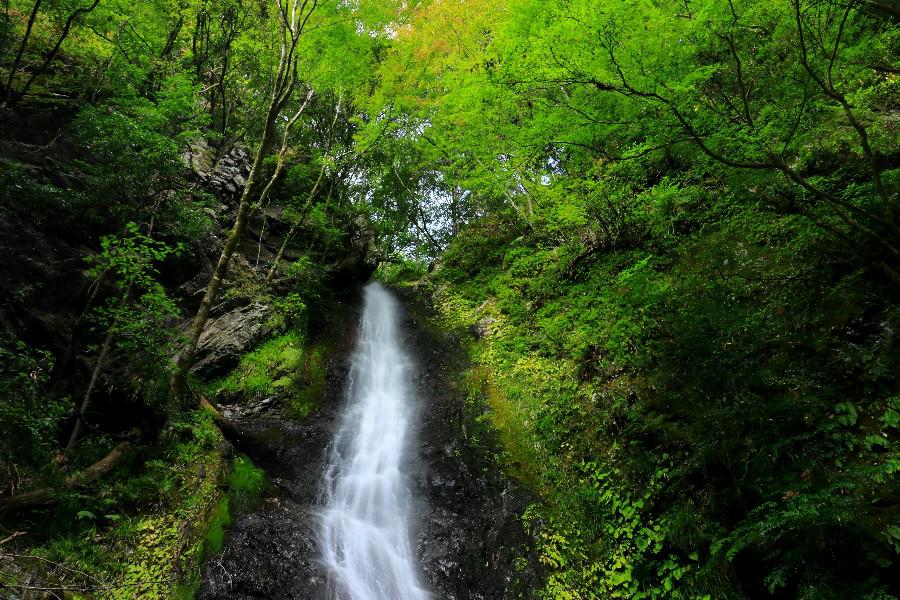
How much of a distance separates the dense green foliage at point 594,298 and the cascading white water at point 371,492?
1.39 metres

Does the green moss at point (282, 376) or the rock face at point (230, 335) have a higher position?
the rock face at point (230, 335)

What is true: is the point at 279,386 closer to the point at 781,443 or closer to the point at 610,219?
the point at 610,219

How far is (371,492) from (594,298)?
558 centimetres

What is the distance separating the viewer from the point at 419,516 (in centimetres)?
704

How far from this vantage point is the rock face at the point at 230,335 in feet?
32.8

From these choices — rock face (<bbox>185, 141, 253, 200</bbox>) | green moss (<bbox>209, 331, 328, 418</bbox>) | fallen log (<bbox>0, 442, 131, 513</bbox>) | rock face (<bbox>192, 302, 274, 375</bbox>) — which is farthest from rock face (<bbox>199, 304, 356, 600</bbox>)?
rock face (<bbox>185, 141, 253, 200</bbox>)

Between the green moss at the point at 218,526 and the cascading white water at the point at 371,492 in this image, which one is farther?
the cascading white water at the point at 371,492

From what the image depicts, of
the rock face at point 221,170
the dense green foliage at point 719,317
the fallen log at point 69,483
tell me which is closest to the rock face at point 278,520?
the fallen log at point 69,483

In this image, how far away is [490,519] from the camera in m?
6.46

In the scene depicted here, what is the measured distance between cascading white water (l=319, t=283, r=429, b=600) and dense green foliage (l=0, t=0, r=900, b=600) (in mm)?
1388

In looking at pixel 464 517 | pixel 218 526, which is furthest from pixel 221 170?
pixel 464 517

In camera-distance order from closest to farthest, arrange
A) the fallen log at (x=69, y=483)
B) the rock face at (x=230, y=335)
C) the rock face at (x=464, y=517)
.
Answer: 1. the fallen log at (x=69, y=483)
2. the rock face at (x=464, y=517)
3. the rock face at (x=230, y=335)

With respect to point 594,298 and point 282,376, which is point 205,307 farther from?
point 594,298

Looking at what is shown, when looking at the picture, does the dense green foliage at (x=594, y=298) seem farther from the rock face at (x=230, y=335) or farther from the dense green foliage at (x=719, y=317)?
the rock face at (x=230, y=335)
